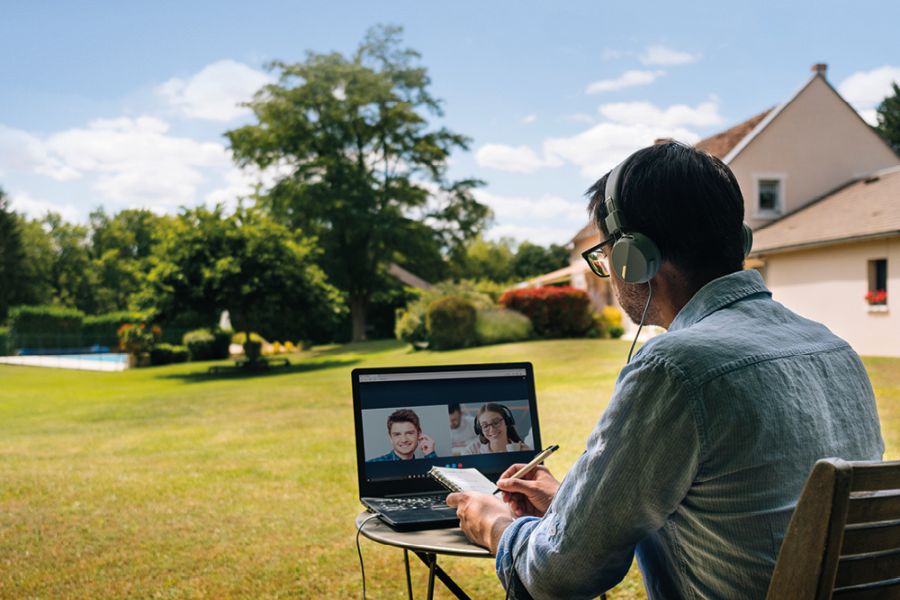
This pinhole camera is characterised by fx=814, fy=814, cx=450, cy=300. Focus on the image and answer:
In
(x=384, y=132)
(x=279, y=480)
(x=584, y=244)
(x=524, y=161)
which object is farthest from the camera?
(x=524, y=161)

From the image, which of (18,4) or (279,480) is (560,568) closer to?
(279,480)

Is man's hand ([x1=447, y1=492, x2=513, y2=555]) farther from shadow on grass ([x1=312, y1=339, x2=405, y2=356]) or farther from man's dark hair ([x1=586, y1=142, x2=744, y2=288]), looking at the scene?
shadow on grass ([x1=312, y1=339, x2=405, y2=356])

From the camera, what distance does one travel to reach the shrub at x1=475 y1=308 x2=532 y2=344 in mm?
24875

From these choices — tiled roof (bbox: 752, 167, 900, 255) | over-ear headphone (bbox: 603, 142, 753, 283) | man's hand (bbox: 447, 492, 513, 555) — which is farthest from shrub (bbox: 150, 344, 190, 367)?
over-ear headphone (bbox: 603, 142, 753, 283)

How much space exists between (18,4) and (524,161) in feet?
432

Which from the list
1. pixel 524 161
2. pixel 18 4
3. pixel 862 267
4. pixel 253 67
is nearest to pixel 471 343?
pixel 862 267

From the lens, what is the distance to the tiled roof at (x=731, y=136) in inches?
1027

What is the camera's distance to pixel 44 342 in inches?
1474

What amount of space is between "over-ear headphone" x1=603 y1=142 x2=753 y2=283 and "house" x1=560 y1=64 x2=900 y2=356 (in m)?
19.3

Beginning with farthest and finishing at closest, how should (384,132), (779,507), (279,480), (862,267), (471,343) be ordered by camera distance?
(384,132), (471,343), (862,267), (279,480), (779,507)

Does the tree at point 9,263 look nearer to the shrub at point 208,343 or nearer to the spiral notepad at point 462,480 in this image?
the shrub at point 208,343

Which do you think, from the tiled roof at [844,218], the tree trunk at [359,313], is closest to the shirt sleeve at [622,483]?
the tiled roof at [844,218]

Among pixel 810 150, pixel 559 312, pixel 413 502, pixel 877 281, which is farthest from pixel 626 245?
pixel 810 150

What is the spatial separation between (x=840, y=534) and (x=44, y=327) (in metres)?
41.7
